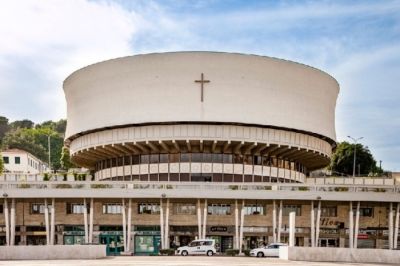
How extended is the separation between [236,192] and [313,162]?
21790 millimetres

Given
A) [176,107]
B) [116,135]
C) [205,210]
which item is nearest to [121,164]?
[116,135]

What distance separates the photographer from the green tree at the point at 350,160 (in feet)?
405

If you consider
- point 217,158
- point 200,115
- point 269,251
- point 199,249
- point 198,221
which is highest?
point 200,115

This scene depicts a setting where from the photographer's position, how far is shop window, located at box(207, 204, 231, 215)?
206 feet

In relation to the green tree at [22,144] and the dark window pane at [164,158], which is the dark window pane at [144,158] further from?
the green tree at [22,144]

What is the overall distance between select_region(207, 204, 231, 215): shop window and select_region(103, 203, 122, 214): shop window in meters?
8.64

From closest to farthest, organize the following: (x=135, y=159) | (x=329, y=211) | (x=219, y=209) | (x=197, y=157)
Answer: (x=219, y=209), (x=329, y=211), (x=197, y=157), (x=135, y=159)

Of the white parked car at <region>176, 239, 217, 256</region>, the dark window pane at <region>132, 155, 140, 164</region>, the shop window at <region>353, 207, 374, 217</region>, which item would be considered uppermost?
the dark window pane at <region>132, 155, 140, 164</region>

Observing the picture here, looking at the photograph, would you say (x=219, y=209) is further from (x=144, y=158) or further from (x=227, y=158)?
(x=144, y=158)

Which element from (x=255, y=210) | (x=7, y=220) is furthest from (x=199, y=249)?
(x=7, y=220)

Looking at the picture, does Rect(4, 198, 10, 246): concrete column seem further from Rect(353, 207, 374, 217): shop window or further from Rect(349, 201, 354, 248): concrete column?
Rect(353, 207, 374, 217): shop window

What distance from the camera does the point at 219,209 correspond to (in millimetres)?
62812

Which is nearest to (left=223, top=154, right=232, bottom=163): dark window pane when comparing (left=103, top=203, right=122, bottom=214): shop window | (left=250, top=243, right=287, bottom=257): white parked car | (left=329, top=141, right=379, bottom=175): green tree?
(left=103, top=203, right=122, bottom=214): shop window

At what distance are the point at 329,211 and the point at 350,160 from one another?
61226 mm
